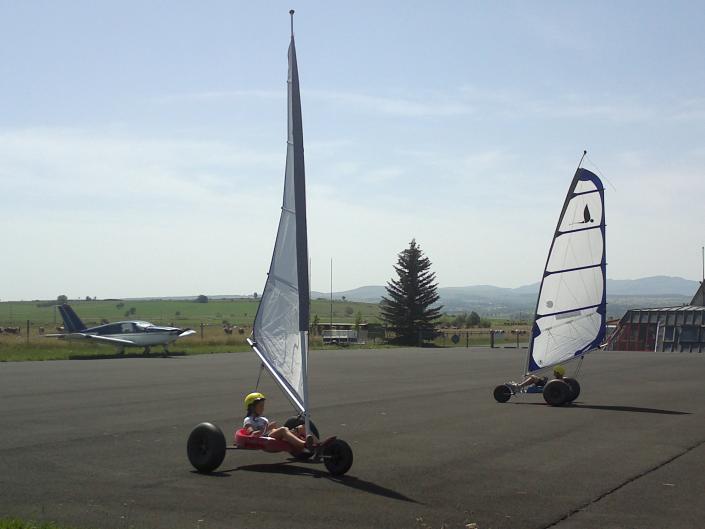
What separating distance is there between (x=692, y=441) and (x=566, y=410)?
467 centimetres

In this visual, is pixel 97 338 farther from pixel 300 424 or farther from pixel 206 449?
pixel 206 449

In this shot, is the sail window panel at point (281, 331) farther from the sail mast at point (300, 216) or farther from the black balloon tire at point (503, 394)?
the black balloon tire at point (503, 394)

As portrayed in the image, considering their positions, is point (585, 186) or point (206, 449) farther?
point (585, 186)

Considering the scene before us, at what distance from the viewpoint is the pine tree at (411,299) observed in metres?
79.1

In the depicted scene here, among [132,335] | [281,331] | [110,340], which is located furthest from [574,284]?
[110,340]

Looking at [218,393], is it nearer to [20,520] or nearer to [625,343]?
[20,520]

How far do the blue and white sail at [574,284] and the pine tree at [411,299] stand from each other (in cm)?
5541

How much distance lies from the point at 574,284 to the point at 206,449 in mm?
13107

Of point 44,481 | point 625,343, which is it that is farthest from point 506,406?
point 625,343

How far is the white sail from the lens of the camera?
34.3ft

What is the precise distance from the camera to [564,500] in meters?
9.16

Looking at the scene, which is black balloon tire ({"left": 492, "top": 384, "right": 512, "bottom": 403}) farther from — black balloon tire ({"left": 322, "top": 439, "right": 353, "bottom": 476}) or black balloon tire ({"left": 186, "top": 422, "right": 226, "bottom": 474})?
black balloon tire ({"left": 186, "top": 422, "right": 226, "bottom": 474})

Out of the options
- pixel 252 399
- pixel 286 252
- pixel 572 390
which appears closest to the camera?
pixel 286 252

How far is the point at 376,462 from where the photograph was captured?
11398 millimetres
